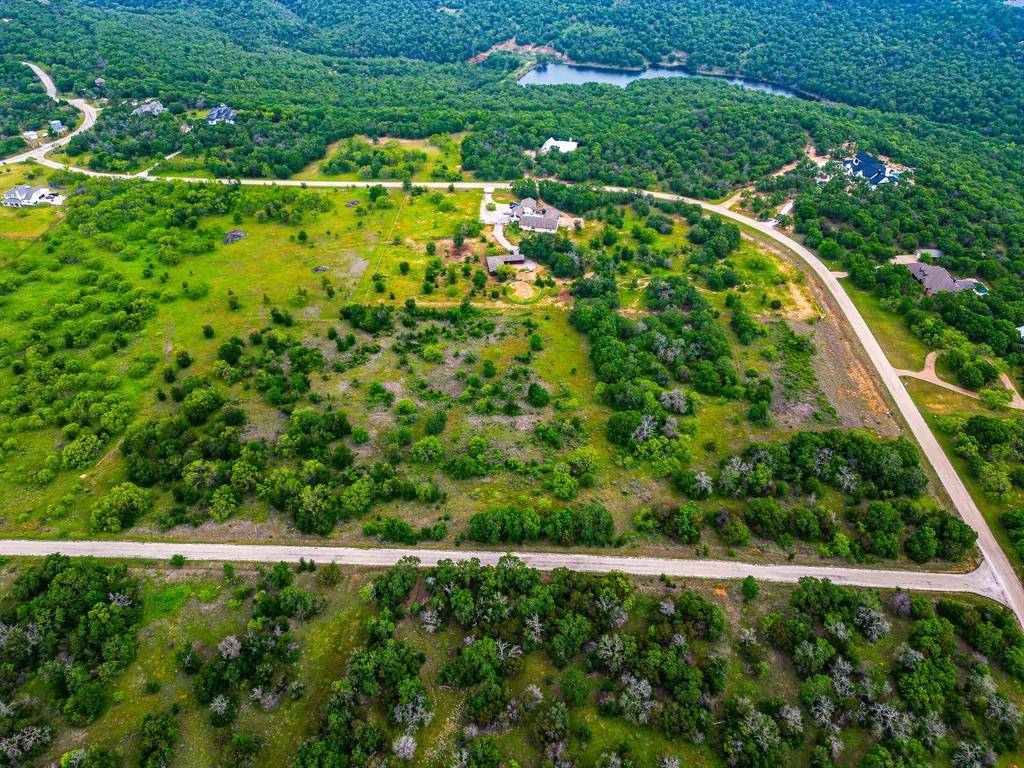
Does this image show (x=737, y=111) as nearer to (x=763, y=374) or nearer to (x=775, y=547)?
(x=763, y=374)

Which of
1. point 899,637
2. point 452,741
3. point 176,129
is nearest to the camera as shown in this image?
point 452,741

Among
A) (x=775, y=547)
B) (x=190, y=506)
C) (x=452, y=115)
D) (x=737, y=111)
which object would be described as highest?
(x=737, y=111)

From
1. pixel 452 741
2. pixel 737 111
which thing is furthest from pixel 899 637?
pixel 737 111

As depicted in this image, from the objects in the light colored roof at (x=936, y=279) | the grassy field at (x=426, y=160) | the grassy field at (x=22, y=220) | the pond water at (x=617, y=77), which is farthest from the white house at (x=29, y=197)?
the light colored roof at (x=936, y=279)

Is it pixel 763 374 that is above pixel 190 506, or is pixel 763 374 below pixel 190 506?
above

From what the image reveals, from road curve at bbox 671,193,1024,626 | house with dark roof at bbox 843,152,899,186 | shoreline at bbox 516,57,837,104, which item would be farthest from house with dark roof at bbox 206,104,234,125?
house with dark roof at bbox 843,152,899,186

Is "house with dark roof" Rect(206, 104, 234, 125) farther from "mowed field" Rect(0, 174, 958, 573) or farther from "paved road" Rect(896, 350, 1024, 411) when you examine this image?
"paved road" Rect(896, 350, 1024, 411)
